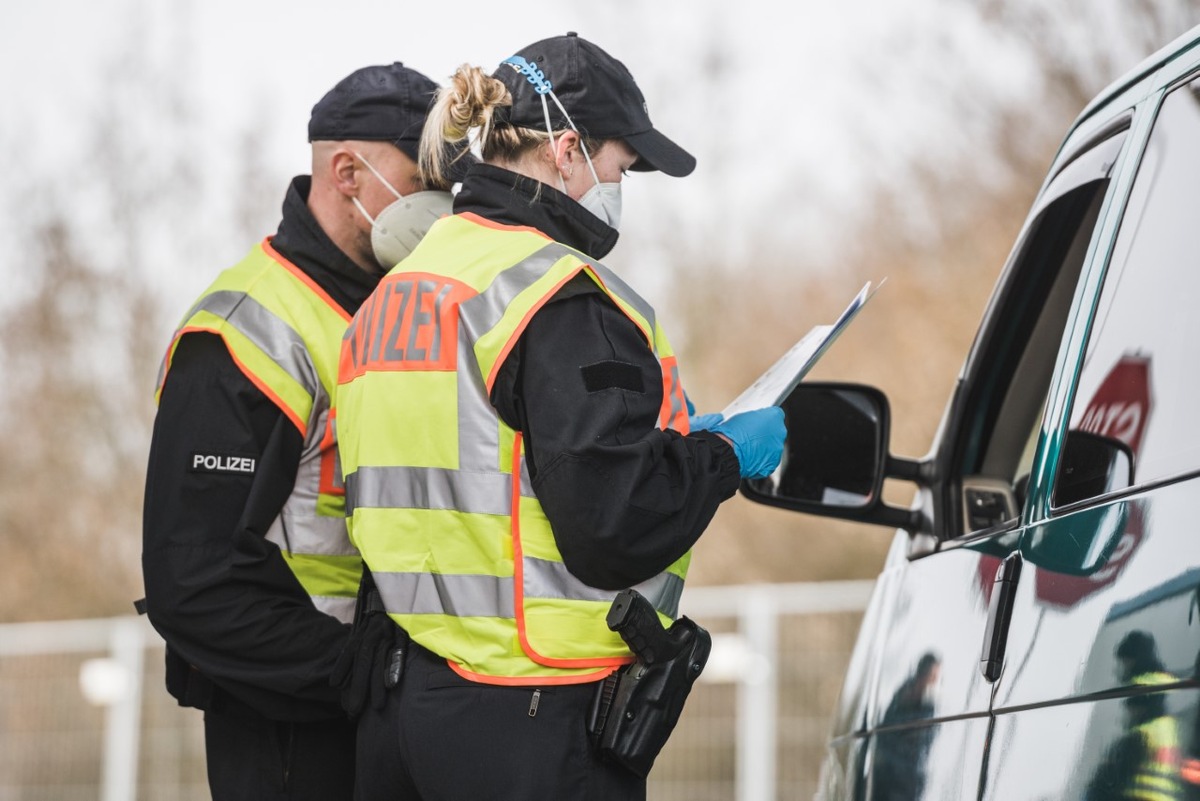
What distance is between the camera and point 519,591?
2543 mm

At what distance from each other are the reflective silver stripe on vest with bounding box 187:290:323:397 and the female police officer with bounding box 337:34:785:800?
56 cm

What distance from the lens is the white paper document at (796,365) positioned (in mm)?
2750

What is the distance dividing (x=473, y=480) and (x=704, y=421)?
0.59 metres

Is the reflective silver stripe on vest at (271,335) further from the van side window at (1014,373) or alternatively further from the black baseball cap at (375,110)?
the van side window at (1014,373)

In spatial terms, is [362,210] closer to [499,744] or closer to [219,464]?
[219,464]

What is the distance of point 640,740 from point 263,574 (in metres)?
1.08

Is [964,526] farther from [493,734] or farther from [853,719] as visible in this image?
[493,734]

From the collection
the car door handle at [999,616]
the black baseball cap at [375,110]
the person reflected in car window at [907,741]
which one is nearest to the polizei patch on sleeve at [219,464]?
the black baseball cap at [375,110]

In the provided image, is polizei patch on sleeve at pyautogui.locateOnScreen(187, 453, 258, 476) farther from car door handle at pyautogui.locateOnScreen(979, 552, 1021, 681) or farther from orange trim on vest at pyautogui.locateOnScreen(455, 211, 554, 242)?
car door handle at pyautogui.locateOnScreen(979, 552, 1021, 681)

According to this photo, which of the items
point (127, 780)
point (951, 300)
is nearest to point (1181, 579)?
point (127, 780)

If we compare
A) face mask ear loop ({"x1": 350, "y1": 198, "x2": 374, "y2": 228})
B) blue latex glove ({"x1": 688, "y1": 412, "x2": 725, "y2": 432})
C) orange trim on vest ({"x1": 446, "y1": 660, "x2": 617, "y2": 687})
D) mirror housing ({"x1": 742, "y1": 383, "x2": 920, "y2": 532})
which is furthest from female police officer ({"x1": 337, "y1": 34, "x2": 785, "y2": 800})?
face mask ear loop ({"x1": 350, "y1": 198, "x2": 374, "y2": 228})

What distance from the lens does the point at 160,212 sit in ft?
62.3

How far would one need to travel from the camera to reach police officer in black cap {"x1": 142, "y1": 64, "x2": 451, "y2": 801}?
10.5ft

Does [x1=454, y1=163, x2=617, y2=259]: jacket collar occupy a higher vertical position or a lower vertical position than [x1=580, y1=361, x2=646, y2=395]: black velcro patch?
higher
